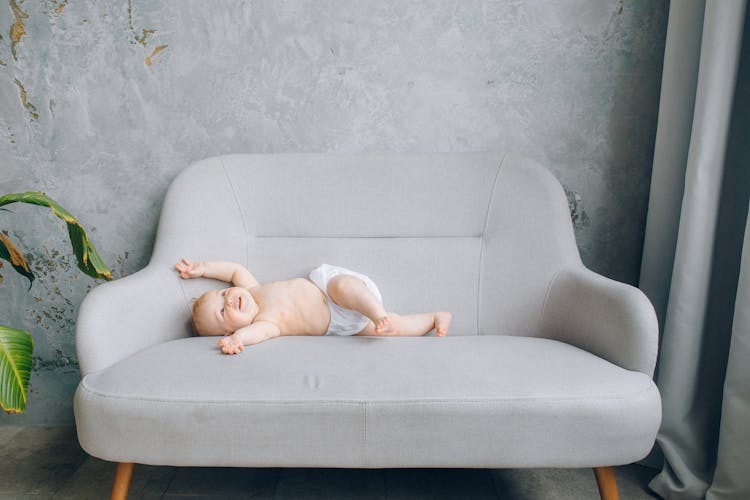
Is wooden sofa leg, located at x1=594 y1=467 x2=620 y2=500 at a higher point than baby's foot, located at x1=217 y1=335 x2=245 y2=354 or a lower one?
lower

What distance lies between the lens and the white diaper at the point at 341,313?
5.30 ft

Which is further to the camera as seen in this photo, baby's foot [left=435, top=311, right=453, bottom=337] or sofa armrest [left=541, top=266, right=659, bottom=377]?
baby's foot [left=435, top=311, right=453, bottom=337]

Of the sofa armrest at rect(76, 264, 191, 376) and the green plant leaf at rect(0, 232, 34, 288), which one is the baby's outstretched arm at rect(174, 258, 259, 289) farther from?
the green plant leaf at rect(0, 232, 34, 288)

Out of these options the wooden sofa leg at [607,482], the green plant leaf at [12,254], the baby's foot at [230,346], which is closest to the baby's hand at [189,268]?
the baby's foot at [230,346]

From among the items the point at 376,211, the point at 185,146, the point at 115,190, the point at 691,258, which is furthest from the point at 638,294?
the point at 115,190

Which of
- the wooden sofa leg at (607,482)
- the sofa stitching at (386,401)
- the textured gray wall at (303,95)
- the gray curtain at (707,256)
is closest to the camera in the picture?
the sofa stitching at (386,401)

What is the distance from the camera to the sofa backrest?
5.56 ft

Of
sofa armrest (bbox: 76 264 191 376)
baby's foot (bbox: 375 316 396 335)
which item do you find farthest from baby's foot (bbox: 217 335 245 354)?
baby's foot (bbox: 375 316 396 335)

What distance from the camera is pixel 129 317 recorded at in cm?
142

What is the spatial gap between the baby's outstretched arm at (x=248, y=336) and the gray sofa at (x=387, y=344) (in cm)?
3

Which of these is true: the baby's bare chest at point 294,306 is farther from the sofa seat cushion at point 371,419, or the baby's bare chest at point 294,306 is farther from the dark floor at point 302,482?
the dark floor at point 302,482

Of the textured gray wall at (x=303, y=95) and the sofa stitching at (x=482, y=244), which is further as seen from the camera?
the textured gray wall at (x=303, y=95)

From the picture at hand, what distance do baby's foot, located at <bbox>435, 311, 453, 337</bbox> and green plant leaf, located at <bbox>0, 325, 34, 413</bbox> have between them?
109 centimetres

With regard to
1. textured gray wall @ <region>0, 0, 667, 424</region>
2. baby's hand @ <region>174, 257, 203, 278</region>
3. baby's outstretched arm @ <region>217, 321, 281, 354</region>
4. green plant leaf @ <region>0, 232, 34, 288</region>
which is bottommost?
baby's outstretched arm @ <region>217, 321, 281, 354</region>
